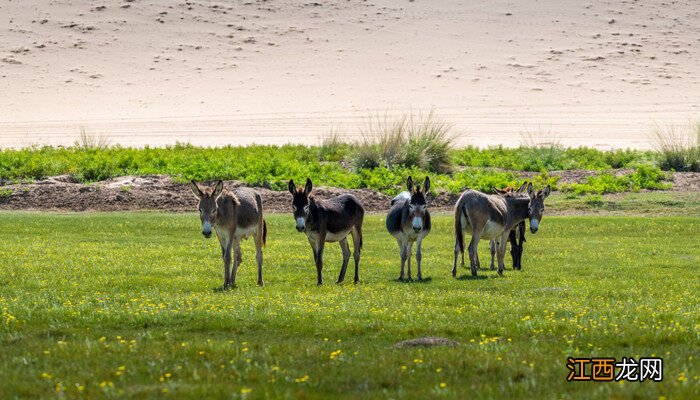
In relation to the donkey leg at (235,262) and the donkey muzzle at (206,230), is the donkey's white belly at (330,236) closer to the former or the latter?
the donkey leg at (235,262)

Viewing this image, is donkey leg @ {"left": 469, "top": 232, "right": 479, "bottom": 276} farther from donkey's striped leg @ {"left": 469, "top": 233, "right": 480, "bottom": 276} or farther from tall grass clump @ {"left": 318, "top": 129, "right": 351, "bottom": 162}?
tall grass clump @ {"left": 318, "top": 129, "right": 351, "bottom": 162}

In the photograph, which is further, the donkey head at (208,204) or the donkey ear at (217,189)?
the donkey ear at (217,189)

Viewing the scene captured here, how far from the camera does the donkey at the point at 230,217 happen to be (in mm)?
18278

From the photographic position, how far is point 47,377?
9805 mm

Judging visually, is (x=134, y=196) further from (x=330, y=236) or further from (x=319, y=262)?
(x=319, y=262)

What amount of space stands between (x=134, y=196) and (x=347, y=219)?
57.8ft

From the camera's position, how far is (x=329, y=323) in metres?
13.4

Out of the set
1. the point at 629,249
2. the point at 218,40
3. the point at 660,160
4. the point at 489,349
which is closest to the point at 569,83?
the point at 218,40

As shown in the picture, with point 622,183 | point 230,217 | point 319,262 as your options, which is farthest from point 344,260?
point 622,183

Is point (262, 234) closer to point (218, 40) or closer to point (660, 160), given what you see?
point (660, 160)

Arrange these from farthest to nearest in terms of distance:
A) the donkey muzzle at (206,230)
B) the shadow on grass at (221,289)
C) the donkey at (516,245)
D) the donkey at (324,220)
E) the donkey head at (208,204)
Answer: the donkey at (516,245), the donkey at (324,220), the donkey head at (208,204), the shadow on grass at (221,289), the donkey muzzle at (206,230)

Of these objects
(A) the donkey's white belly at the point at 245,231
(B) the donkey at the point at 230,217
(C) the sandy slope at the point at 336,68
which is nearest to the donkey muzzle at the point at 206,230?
(B) the donkey at the point at 230,217

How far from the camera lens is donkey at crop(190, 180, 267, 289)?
1828 centimetres

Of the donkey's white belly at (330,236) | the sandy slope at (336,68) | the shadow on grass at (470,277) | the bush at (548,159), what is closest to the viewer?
the donkey's white belly at (330,236)
